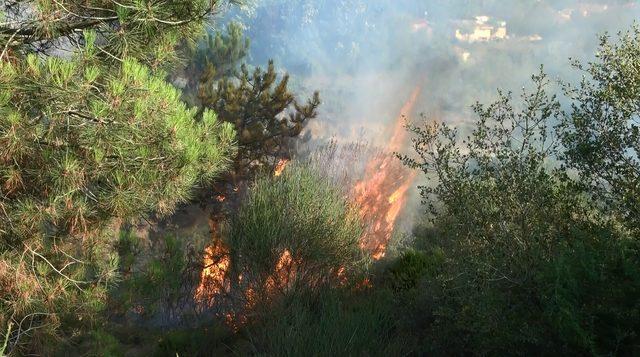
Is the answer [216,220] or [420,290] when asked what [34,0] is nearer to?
[420,290]

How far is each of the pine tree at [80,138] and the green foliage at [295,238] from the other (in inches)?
89.8

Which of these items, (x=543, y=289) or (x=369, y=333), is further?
(x=369, y=333)

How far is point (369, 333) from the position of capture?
636cm

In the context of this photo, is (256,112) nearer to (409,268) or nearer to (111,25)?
(409,268)

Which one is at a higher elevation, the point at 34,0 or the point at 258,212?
the point at 34,0

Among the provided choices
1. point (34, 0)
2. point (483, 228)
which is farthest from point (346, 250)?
point (34, 0)

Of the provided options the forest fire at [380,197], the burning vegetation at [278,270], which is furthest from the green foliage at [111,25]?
the forest fire at [380,197]

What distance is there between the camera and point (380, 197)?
14102 millimetres

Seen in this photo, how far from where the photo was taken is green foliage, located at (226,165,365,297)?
8.53 meters

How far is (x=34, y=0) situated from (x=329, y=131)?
2170 cm

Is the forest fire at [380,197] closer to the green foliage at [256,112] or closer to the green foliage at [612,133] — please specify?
the green foliage at [256,112]

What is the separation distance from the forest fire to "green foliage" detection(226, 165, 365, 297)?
1363mm

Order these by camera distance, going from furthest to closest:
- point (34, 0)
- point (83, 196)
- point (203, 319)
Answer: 1. point (203, 319)
2. point (83, 196)
3. point (34, 0)

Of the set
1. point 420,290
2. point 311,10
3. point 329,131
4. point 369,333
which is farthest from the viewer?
point 311,10
